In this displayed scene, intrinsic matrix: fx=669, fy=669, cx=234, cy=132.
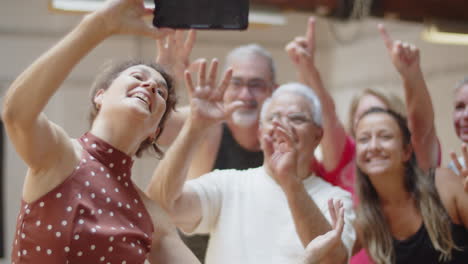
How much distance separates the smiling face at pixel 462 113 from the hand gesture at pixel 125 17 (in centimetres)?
78

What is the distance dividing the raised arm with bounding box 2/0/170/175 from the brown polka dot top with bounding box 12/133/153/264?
0.12ft

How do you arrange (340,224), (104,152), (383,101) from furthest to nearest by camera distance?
(383,101) → (340,224) → (104,152)

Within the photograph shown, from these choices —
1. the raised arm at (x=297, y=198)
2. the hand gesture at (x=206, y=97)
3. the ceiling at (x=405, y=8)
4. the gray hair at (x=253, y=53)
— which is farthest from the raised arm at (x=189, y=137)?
the ceiling at (x=405, y=8)

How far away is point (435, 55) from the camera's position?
115 inches

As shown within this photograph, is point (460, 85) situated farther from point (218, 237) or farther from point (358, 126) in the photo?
point (218, 237)

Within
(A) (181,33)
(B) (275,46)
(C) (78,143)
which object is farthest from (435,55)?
(C) (78,143)

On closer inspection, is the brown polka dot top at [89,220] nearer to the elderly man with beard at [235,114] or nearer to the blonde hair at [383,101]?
the elderly man with beard at [235,114]

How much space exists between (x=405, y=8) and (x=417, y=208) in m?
1.73

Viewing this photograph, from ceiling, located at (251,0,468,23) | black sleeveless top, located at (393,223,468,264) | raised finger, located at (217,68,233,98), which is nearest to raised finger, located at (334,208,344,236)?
raised finger, located at (217,68,233,98)

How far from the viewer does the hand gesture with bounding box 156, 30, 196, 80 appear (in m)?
1.02

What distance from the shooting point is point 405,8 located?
2789 millimetres

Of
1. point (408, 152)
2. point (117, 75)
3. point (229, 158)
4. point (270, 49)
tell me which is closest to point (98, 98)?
point (117, 75)

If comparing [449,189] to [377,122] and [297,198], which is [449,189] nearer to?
[377,122]

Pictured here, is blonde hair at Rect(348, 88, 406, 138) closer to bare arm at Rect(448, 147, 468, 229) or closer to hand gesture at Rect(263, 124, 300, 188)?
bare arm at Rect(448, 147, 468, 229)
